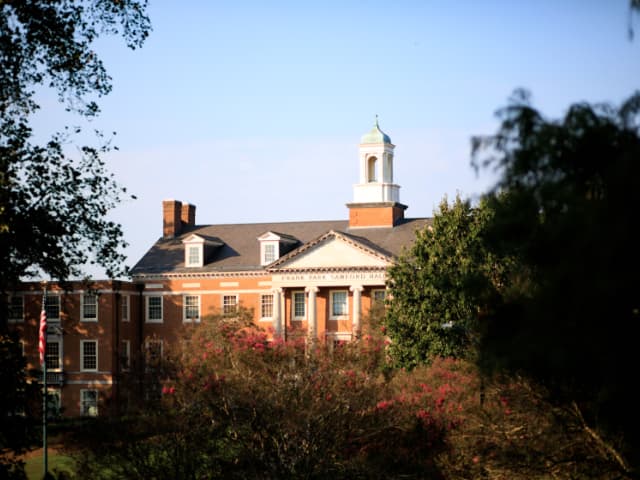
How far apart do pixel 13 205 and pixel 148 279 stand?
162ft

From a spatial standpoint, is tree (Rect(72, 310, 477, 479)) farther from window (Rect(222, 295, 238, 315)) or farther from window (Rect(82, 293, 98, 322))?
window (Rect(222, 295, 238, 315))

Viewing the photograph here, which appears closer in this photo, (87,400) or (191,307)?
(87,400)

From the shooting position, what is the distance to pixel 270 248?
65438mm

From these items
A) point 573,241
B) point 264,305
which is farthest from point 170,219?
point 573,241

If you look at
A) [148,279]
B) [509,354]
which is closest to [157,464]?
[509,354]

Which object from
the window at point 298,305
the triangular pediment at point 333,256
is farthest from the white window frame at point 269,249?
the window at point 298,305

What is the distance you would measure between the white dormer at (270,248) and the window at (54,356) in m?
12.2

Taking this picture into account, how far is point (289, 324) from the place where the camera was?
64.1 m

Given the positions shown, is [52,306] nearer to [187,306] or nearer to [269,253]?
[187,306]

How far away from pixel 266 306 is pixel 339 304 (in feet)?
14.3

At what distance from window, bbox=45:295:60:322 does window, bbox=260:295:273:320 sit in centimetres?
1122

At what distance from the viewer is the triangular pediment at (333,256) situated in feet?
200

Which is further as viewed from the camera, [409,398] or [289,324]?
[289,324]

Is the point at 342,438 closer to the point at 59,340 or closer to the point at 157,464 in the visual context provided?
the point at 157,464
